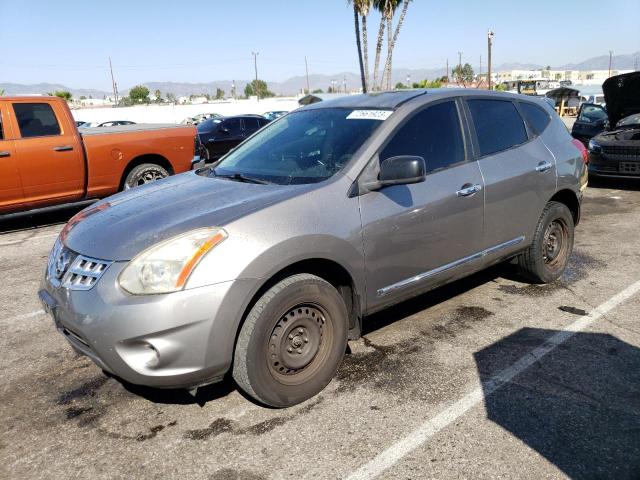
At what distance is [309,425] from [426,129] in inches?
81.9

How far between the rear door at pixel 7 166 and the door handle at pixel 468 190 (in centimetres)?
620

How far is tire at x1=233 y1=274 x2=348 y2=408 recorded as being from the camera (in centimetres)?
278

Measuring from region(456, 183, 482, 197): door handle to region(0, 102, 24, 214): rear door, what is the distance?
20.3 ft

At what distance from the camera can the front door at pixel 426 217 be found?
10.8 feet

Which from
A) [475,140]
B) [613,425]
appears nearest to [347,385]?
[613,425]

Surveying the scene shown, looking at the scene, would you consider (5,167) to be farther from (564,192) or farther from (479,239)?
(564,192)

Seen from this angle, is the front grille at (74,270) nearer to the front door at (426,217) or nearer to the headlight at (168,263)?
the headlight at (168,263)

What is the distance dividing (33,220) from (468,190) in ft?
24.8

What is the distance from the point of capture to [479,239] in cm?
398

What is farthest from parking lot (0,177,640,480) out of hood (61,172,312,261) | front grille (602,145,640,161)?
front grille (602,145,640,161)

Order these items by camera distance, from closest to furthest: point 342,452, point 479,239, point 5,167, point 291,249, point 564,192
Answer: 1. point 342,452
2. point 291,249
3. point 479,239
4. point 564,192
5. point 5,167

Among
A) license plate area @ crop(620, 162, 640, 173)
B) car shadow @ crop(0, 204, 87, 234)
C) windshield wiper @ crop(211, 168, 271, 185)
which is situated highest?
windshield wiper @ crop(211, 168, 271, 185)

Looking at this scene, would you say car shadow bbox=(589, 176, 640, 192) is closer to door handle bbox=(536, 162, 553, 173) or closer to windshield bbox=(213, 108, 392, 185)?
door handle bbox=(536, 162, 553, 173)

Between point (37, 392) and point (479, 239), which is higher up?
point (479, 239)
